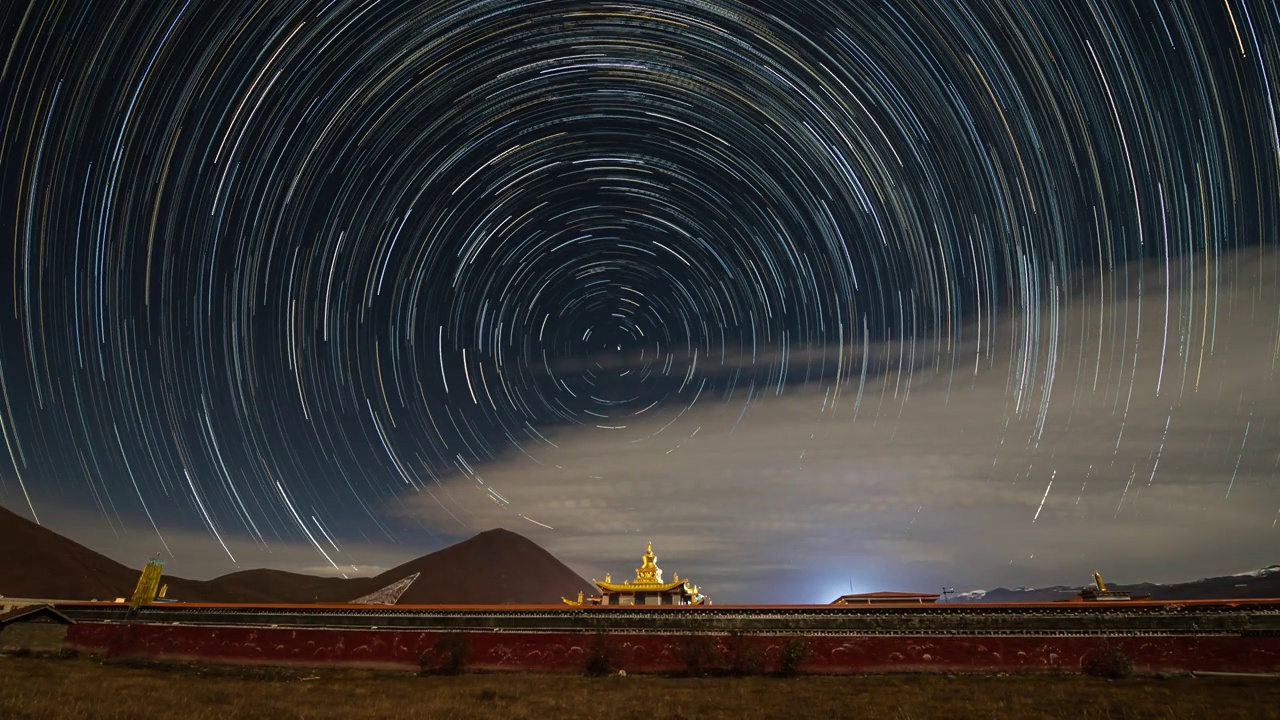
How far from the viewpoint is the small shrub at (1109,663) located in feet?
61.4

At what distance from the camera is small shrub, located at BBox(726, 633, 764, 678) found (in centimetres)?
2186

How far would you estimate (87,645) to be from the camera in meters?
29.0

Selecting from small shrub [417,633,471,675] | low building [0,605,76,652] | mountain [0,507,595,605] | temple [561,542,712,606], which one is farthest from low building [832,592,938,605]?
mountain [0,507,595,605]

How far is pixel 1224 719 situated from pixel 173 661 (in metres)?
37.2

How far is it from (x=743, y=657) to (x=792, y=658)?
176 cm

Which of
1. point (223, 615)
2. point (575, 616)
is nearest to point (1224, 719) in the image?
point (575, 616)

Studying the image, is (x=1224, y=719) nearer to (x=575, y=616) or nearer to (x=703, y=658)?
(x=703, y=658)

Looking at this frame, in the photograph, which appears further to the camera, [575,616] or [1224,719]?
[575,616]

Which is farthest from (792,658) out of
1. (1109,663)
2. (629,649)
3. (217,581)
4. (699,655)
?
(217,581)

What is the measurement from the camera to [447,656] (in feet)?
80.3

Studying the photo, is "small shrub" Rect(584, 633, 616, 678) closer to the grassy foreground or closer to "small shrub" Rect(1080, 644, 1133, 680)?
the grassy foreground

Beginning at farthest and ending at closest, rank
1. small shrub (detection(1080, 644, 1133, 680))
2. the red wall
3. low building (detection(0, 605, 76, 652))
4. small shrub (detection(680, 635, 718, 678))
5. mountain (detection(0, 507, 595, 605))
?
mountain (detection(0, 507, 595, 605)) < low building (detection(0, 605, 76, 652)) < small shrub (detection(680, 635, 718, 678)) < the red wall < small shrub (detection(1080, 644, 1133, 680))

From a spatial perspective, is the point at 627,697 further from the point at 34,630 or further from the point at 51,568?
the point at 51,568

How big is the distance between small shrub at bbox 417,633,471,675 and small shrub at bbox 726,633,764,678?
34.8 feet
